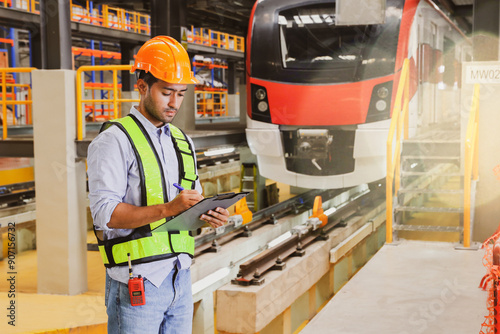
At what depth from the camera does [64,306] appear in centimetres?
634

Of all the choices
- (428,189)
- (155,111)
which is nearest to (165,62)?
(155,111)

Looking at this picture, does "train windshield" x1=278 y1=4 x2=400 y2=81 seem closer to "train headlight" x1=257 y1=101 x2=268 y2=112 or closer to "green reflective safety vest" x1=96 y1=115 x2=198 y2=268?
"train headlight" x1=257 y1=101 x2=268 y2=112

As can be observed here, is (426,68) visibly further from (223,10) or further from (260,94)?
(223,10)

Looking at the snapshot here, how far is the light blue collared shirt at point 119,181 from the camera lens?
216 cm

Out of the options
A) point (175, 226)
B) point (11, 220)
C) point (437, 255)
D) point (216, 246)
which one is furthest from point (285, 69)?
point (175, 226)

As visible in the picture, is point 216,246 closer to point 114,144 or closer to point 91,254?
point 91,254

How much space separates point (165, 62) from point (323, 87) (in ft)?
18.6

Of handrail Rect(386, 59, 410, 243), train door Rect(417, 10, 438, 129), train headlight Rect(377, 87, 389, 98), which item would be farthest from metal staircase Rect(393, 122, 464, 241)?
train headlight Rect(377, 87, 389, 98)

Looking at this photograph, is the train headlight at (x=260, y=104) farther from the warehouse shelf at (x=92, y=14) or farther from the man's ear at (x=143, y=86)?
the warehouse shelf at (x=92, y=14)

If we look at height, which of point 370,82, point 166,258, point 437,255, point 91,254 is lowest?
point 91,254

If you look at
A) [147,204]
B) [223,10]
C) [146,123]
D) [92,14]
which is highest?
[92,14]

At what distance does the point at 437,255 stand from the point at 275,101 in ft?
9.72

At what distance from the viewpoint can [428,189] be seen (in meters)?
6.96

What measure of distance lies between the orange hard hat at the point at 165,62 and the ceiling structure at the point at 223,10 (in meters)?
8.59
